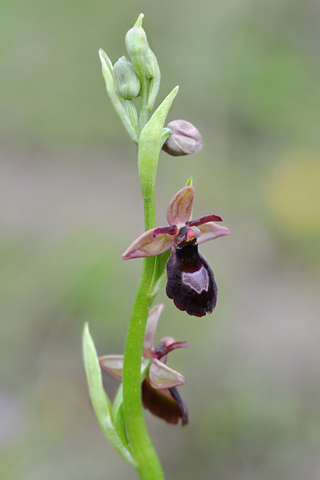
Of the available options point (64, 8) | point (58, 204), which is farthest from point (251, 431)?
point (64, 8)

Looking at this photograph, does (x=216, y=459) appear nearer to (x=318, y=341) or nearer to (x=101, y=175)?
(x=318, y=341)

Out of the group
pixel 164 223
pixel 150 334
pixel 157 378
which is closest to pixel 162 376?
pixel 157 378

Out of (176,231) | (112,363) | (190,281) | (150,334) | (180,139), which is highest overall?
(180,139)

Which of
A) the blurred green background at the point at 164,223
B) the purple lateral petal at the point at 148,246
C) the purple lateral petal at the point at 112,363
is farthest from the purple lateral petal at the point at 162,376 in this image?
the blurred green background at the point at 164,223

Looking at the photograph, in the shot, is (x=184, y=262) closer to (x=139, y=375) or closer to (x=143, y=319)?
(x=143, y=319)

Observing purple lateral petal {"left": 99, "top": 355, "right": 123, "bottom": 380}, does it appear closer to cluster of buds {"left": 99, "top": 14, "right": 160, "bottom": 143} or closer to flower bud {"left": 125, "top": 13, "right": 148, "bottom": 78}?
cluster of buds {"left": 99, "top": 14, "right": 160, "bottom": 143}

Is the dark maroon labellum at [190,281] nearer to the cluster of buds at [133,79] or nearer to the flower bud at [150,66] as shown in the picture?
the cluster of buds at [133,79]

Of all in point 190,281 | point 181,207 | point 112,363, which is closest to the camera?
point 190,281
